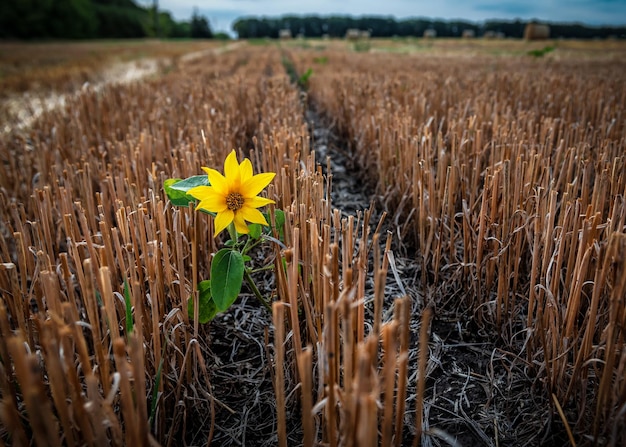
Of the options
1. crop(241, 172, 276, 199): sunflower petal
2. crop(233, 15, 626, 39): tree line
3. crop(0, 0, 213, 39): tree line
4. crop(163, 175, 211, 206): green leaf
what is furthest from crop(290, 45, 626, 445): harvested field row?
crop(233, 15, 626, 39): tree line

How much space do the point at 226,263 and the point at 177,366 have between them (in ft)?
1.01

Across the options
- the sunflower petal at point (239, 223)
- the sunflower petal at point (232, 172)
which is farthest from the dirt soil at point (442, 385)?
the sunflower petal at point (232, 172)

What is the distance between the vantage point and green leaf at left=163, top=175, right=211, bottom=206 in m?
1.13

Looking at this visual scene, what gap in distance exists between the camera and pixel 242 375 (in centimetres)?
121

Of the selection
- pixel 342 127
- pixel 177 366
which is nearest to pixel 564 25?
pixel 342 127

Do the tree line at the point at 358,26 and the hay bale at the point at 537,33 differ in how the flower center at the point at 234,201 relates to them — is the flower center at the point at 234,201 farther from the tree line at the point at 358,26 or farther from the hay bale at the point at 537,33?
the tree line at the point at 358,26

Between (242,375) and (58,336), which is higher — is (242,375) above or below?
below

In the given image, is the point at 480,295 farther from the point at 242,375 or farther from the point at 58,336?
the point at 58,336

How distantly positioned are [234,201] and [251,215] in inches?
2.3

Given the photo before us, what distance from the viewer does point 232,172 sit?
1098 mm

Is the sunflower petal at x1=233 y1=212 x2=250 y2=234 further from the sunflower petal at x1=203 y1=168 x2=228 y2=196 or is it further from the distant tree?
the distant tree

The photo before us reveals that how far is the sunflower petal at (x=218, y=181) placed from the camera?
1.05 metres

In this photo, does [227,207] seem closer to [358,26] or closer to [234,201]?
[234,201]

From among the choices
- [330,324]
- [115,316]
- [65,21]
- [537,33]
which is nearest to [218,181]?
[115,316]
